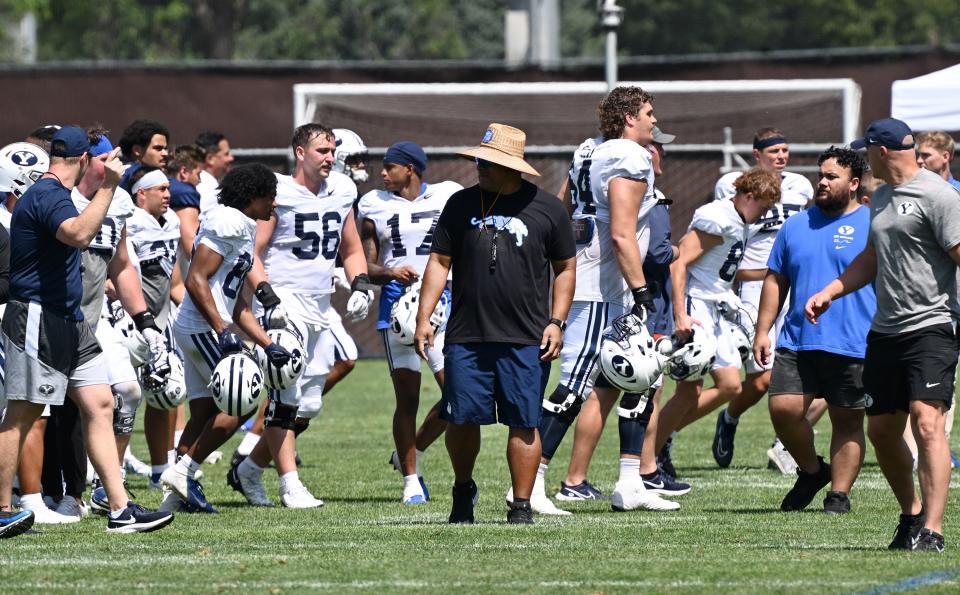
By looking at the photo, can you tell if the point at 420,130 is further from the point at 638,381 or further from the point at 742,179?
the point at 638,381

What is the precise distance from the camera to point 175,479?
9.24m

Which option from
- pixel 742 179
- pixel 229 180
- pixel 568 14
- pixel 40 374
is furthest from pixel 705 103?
pixel 568 14

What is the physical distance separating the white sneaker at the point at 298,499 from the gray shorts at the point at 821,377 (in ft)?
8.64

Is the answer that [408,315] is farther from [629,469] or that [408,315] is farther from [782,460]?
[782,460]

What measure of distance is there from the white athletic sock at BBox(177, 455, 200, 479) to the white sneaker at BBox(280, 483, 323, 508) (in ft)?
1.90

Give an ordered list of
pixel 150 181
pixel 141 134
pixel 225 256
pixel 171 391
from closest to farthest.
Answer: pixel 225 256, pixel 171 391, pixel 150 181, pixel 141 134

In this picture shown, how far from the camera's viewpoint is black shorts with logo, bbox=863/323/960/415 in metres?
7.37

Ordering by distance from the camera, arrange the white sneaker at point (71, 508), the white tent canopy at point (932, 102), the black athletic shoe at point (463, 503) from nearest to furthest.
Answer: the black athletic shoe at point (463, 503), the white sneaker at point (71, 508), the white tent canopy at point (932, 102)

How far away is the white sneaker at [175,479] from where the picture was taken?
9.23 metres

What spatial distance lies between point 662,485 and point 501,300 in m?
2.49

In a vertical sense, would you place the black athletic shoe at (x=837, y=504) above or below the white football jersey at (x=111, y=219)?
below

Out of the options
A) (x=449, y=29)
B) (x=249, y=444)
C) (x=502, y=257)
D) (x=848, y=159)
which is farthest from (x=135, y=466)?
(x=449, y=29)

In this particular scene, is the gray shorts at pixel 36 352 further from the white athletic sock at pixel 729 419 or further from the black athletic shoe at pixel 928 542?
the white athletic sock at pixel 729 419

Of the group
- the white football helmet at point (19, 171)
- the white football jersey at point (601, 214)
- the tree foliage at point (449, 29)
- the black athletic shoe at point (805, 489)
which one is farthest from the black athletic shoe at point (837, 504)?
the tree foliage at point (449, 29)
